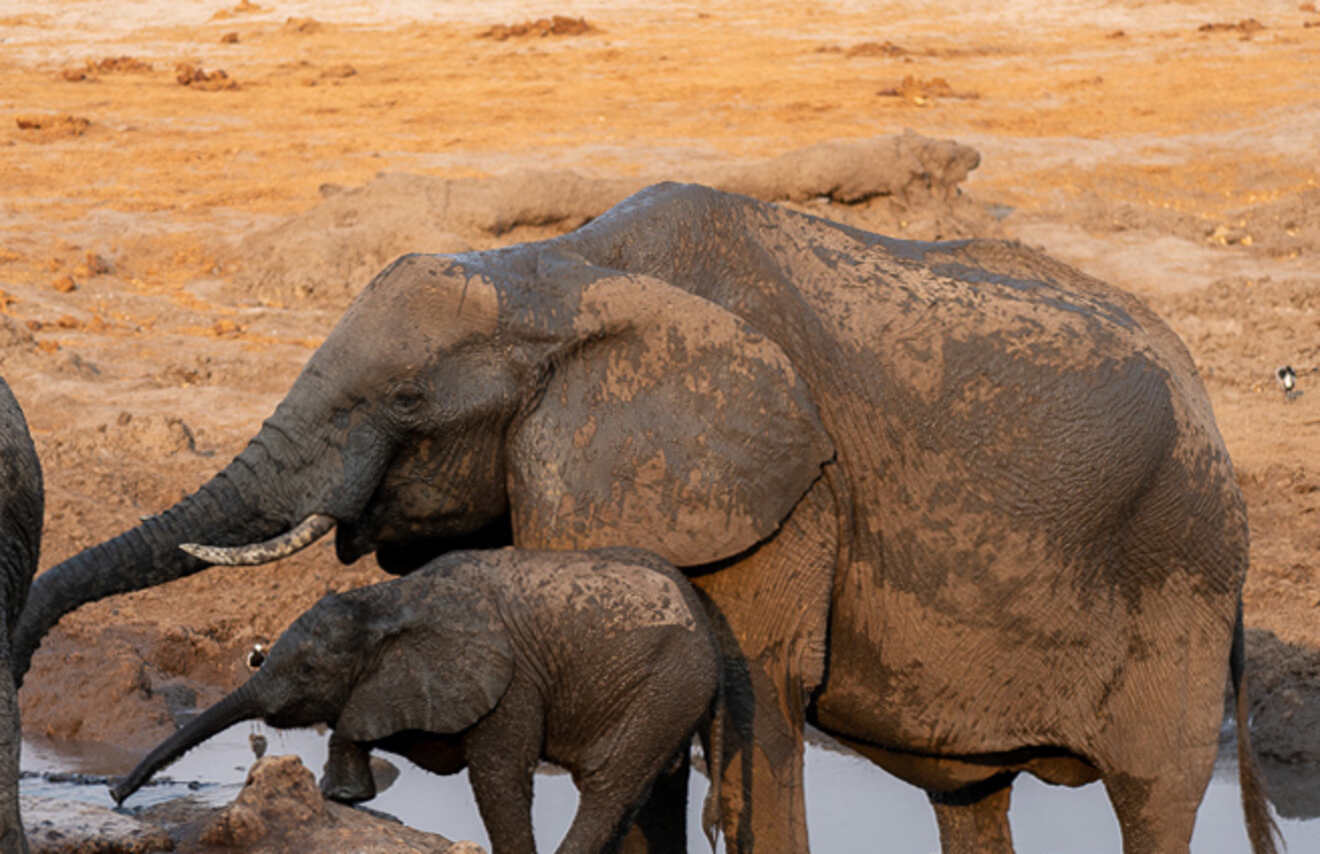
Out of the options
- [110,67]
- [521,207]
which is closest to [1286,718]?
[521,207]

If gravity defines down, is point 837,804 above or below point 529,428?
below

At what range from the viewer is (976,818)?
19.1 feet

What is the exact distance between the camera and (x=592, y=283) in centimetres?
451

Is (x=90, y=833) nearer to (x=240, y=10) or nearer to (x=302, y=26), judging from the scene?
(x=302, y=26)

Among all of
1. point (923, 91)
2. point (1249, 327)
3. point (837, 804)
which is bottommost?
point (837, 804)

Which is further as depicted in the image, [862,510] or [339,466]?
[862,510]

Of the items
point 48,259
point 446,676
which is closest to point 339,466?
point 446,676

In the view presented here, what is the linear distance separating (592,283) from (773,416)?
1.70 ft

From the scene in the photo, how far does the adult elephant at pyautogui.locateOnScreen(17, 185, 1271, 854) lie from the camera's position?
176 inches

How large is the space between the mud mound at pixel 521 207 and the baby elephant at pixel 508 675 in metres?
7.65

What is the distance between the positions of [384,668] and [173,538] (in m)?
0.57

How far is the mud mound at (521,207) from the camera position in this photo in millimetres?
12328

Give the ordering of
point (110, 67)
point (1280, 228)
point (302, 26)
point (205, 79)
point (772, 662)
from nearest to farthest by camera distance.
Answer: point (772, 662) < point (1280, 228) < point (205, 79) < point (110, 67) < point (302, 26)

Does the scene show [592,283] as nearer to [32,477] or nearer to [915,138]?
[32,477]
